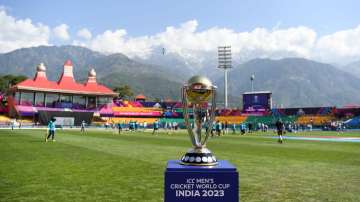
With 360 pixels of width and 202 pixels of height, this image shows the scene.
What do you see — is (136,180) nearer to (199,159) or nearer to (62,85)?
(199,159)

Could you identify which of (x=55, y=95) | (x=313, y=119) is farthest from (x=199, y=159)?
(x=55, y=95)

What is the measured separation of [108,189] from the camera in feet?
31.0

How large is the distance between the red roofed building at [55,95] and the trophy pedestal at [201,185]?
80163 mm

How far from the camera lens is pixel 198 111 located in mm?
6566

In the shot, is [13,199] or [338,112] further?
[338,112]

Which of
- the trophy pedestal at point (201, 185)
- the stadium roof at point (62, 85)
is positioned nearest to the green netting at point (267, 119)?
the stadium roof at point (62, 85)

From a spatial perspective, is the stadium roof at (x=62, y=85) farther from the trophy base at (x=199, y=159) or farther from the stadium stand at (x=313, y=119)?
the trophy base at (x=199, y=159)

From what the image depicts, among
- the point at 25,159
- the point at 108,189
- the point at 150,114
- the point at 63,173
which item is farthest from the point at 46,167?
the point at 150,114

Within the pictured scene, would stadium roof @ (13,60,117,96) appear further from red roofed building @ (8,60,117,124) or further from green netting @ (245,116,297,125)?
green netting @ (245,116,297,125)

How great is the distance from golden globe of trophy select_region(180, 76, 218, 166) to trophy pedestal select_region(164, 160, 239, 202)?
368 millimetres

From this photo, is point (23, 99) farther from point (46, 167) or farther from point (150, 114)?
point (46, 167)

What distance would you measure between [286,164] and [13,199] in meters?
10.6

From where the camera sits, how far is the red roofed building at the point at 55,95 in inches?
3319

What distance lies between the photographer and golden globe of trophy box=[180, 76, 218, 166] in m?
5.81
